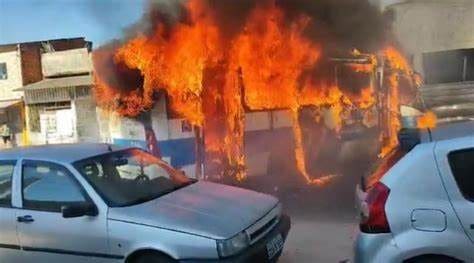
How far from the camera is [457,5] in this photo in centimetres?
1125

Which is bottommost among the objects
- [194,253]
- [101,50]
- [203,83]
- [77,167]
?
[194,253]

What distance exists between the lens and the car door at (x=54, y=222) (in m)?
4.48

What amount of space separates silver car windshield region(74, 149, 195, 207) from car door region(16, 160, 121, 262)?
168 millimetres

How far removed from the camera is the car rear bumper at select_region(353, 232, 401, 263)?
11.4ft

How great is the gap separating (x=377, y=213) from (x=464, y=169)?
62 centimetres

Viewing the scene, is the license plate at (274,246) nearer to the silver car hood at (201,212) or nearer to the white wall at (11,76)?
the silver car hood at (201,212)

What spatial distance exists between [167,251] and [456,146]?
7.33 feet

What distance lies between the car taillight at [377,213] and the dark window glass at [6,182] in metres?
3.24

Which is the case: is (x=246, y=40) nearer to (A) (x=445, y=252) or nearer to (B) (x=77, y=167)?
(B) (x=77, y=167)

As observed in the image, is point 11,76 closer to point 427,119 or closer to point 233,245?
point 427,119

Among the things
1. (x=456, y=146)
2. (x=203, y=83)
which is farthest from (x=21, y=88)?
(x=456, y=146)

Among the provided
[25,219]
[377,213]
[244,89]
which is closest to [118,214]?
[25,219]

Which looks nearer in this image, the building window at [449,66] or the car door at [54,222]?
the car door at [54,222]

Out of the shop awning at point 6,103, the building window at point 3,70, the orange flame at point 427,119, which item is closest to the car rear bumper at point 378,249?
the orange flame at point 427,119
